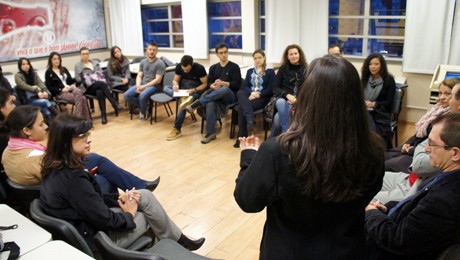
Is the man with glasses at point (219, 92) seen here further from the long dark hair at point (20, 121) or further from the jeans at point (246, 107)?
the long dark hair at point (20, 121)

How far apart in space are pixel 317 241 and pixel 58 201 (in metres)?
1.25

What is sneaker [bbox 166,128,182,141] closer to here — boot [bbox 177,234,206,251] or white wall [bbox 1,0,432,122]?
white wall [bbox 1,0,432,122]

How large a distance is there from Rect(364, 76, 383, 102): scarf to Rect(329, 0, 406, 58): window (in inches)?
53.4

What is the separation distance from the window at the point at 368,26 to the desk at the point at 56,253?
5.01 meters

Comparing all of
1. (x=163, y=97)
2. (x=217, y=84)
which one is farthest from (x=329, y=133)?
(x=163, y=97)

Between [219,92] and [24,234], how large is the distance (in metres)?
3.47

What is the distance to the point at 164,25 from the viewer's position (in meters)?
7.75

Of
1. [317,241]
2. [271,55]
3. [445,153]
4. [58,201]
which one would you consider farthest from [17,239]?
[271,55]

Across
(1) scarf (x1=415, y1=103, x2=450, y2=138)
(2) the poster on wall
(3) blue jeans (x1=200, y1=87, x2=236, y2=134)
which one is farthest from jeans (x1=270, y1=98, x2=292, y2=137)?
(2) the poster on wall

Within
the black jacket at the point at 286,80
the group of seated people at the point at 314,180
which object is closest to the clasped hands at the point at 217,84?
the black jacket at the point at 286,80

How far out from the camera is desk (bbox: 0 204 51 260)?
1614mm

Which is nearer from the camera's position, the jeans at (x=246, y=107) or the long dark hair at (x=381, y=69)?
the long dark hair at (x=381, y=69)

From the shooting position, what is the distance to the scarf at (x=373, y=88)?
4258 mm

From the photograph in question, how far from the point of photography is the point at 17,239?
1.67 meters
